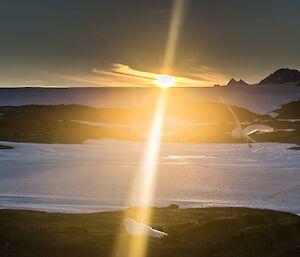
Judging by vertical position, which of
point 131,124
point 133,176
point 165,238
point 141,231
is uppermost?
point 131,124

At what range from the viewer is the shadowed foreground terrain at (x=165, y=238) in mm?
8008

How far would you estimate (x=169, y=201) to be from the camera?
13852mm

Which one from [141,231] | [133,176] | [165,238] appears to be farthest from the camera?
[133,176]

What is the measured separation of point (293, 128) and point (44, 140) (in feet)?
66.7

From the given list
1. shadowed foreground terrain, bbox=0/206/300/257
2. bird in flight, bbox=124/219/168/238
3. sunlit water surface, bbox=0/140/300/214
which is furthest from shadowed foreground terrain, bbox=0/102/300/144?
bird in flight, bbox=124/219/168/238

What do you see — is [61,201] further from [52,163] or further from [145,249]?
[52,163]

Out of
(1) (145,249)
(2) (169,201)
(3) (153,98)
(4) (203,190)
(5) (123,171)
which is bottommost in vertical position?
(1) (145,249)

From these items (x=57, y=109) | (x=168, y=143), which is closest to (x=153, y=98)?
(x=57, y=109)

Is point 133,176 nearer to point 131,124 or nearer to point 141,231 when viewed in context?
point 141,231

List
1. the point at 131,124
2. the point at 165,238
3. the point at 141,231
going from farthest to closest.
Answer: the point at 131,124
the point at 141,231
the point at 165,238

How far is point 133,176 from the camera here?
1920cm

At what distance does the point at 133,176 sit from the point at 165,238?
10.5 metres

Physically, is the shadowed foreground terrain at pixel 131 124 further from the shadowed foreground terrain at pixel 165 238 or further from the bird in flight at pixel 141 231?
the bird in flight at pixel 141 231

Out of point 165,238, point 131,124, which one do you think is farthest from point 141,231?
point 131,124
